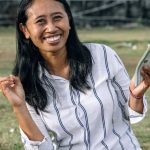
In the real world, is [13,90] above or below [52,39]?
below

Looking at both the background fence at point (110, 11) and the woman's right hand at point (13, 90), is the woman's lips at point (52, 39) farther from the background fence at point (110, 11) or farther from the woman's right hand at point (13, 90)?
the background fence at point (110, 11)

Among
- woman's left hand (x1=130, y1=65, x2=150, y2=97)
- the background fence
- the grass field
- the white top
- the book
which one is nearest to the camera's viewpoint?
→ the book

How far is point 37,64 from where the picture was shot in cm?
339

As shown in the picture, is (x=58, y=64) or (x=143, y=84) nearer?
(x=143, y=84)

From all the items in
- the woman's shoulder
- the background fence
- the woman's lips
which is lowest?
the background fence

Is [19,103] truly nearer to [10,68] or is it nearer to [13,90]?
[13,90]

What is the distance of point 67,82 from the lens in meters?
3.36

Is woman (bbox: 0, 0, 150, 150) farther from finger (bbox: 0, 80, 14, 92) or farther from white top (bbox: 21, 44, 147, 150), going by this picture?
finger (bbox: 0, 80, 14, 92)

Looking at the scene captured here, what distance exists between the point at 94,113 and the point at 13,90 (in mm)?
441

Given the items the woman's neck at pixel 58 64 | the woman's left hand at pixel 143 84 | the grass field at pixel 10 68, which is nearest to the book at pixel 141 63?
the woman's left hand at pixel 143 84

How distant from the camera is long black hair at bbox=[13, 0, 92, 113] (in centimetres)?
333

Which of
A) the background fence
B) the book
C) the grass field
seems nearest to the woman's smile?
the book

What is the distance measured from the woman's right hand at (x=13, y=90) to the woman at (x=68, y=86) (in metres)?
0.16

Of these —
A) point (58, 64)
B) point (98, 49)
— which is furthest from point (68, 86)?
point (98, 49)
